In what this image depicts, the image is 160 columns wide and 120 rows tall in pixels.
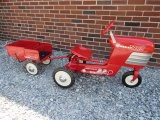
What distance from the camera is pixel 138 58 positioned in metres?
2.12

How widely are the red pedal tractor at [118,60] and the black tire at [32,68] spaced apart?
19.3 inches

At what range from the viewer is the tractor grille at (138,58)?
2.09 metres

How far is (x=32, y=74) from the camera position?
2797 millimetres

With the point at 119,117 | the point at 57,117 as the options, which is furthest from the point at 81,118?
the point at 119,117

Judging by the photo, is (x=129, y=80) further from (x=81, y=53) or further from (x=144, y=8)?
(x=144, y=8)

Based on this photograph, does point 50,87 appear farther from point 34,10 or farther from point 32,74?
point 34,10

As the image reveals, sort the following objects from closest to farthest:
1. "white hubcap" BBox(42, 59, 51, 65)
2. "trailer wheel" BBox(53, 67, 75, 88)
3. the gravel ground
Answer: the gravel ground < "trailer wheel" BBox(53, 67, 75, 88) < "white hubcap" BBox(42, 59, 51, 65)

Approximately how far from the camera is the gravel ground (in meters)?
1.95

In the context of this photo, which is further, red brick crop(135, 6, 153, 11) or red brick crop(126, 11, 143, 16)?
red brick crop(126, 11, 143, 16)

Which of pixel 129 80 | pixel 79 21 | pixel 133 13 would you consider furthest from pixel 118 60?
pixel 79 21

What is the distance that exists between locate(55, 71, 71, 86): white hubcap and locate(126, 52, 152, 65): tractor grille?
32.5 inches

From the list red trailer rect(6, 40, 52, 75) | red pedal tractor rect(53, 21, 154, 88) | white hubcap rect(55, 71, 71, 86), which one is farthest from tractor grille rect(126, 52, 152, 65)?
red trailer rect(6, 40, 52, 75)

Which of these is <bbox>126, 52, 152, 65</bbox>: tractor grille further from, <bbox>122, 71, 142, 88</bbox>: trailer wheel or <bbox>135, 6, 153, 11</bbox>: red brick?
<bbox>135, 6, 153, 11</bbox>: red brick

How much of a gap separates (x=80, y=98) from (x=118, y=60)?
0.70m
